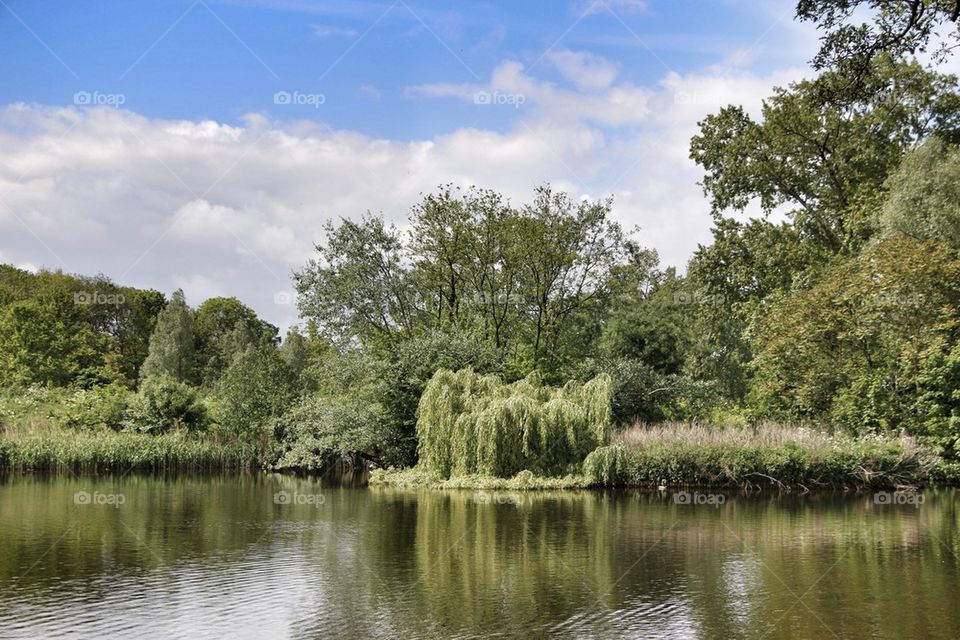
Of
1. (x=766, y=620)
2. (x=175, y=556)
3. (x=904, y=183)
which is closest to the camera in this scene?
(x=766, y=620)

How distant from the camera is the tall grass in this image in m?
26.0

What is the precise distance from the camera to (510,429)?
86.8 ft

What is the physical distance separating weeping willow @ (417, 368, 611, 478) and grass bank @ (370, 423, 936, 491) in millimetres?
583

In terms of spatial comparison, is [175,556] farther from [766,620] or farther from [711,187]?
[711,187]

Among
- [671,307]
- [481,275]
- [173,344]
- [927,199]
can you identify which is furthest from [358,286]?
[173,344]

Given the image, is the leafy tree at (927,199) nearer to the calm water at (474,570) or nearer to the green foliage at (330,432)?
the calm water at (474,570)

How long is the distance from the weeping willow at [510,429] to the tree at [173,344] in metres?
38.3

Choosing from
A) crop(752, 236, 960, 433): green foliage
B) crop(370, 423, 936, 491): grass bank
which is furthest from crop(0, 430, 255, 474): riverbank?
crop(752, 236, 960, 433): green foliage

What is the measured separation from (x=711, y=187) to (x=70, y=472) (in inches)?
1136

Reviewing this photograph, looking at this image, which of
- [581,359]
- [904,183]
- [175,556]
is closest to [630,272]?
[581,359]

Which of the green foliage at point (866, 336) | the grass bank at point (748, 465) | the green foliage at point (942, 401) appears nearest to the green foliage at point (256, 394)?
the grass bank at point (748, 465)

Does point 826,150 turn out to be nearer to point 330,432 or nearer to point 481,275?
point 481,275

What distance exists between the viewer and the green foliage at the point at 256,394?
118 feet

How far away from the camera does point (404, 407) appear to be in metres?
31.3
